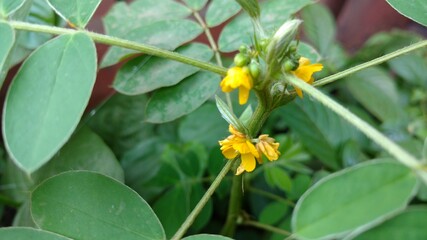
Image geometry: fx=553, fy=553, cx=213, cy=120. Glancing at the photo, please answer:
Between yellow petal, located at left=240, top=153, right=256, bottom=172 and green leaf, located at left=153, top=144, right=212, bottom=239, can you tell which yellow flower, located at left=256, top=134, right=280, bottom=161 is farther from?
green leaf, located at left=153, top=144, right=212, bottom=239

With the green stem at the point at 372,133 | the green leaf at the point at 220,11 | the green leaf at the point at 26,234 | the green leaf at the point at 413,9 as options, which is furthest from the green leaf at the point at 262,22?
the green leaf at the point at 26,234

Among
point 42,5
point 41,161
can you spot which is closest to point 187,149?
point 42,5

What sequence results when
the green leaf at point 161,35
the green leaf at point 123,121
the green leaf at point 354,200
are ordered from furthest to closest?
the green leaf at point 123,121, the green leaf at point 161,35, the green leaf at point 354,200

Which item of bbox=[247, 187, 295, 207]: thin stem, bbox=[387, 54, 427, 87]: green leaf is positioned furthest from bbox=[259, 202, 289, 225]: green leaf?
bbox=[387, 54, 427, 87]: green leaf

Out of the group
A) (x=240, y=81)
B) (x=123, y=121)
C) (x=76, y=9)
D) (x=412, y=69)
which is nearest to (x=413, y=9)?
(x=240, y=81)

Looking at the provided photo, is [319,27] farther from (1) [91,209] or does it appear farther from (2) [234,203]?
(1) [91,209]

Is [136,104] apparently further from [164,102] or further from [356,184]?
[356,184]

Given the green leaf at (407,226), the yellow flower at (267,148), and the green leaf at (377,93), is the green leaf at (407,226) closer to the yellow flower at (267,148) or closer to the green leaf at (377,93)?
the yellow flower at (267,148)
